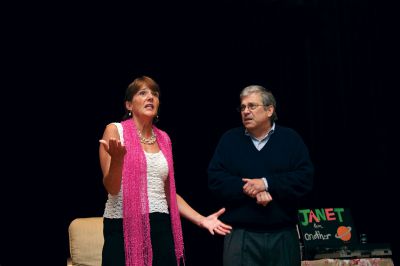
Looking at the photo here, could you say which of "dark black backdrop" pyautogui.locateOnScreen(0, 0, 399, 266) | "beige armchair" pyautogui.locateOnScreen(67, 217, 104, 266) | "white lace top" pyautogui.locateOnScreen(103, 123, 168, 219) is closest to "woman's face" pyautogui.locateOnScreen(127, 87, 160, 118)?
"white lace top" pyautogui.locateOnScreen(103, 123, 168, 219)

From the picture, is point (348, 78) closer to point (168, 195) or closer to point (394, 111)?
point (394, 111)

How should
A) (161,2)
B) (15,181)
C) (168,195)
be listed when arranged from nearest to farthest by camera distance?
(168,195), (15,181), (161,2)

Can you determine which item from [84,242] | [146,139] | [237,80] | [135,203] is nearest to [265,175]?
[146,139]

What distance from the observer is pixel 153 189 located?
2758mm

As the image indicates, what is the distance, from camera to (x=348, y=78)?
15.5ft

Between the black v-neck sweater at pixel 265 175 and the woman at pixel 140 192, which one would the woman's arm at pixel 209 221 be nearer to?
the woman at pixel 140 192

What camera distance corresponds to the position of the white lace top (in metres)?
2.71

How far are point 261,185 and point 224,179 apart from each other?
0.20 meters

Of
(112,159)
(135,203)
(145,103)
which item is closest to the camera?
(112,159)

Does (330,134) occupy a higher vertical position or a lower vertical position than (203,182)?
higher

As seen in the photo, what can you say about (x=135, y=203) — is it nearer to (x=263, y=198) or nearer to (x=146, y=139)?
(x=146, y=139)

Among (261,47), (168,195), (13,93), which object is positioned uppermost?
(261,47)

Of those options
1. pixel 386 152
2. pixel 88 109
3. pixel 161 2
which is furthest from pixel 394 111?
pixel 88 109

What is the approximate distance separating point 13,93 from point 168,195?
174 cm
